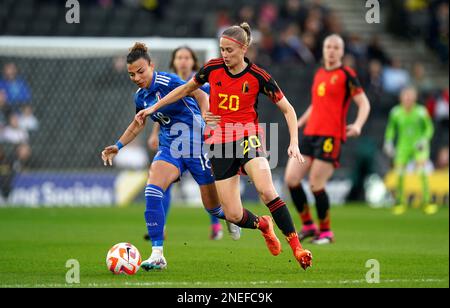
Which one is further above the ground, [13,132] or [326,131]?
[13,132]

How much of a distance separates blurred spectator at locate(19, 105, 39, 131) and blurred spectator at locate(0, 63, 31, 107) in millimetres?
193

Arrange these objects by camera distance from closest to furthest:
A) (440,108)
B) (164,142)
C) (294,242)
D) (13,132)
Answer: (294,242) → (164,142) → (13,132) → (440,108)

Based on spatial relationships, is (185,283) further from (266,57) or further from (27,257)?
(266,57)

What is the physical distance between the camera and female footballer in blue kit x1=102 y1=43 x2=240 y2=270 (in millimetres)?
9461

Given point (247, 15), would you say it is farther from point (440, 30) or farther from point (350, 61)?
point (440, 30)

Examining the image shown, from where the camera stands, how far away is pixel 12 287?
26.9 feet

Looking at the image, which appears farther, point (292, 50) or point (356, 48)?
point (356, 48)

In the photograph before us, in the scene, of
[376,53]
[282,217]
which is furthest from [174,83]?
[376,53]

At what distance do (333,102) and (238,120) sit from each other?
364cm

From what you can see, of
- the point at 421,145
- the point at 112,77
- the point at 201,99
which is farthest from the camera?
the point at 112,77

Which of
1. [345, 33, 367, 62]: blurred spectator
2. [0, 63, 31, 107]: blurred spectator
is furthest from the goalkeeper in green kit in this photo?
[0, 63, 31, 107]: blurred spectator

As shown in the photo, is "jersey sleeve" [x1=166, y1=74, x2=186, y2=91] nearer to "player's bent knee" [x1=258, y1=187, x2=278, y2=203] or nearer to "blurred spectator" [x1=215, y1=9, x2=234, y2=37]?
"player's bent knee" [x1=258, y1=187, x2=278, y2=203]

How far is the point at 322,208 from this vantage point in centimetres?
1248

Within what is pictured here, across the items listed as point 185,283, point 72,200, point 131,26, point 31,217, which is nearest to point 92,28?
point 131,26
